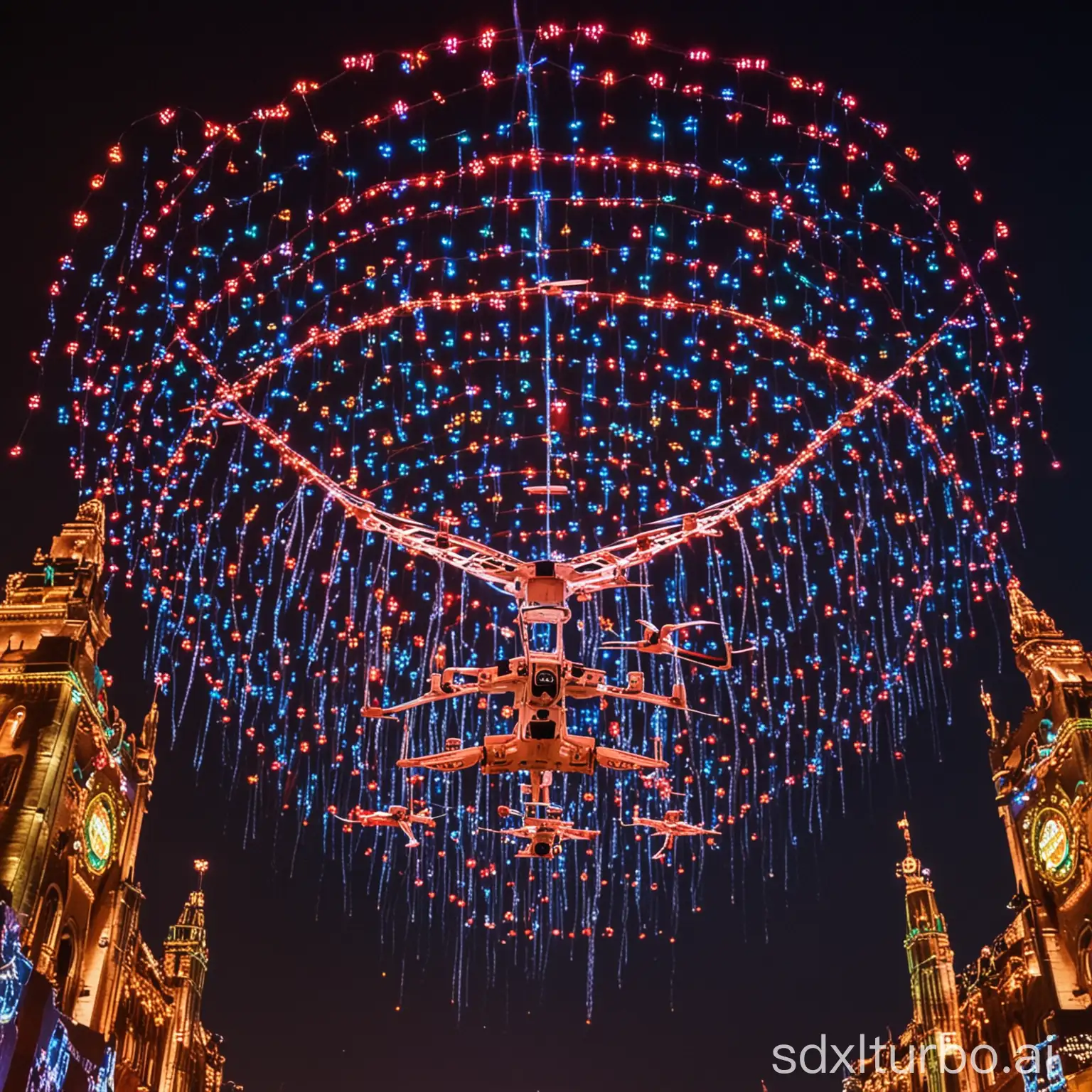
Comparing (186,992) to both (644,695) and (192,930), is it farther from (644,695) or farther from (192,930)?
(644,695)

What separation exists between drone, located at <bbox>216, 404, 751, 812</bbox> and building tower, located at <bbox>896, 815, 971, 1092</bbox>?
28070 millimetres

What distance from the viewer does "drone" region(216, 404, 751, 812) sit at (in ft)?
64.7

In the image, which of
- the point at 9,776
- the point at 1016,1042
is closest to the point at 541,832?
the point at 9,776

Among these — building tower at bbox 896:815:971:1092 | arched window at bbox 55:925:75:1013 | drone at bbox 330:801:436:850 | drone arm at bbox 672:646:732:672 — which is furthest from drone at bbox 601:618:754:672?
building tower at bbox 896:815:971:1092

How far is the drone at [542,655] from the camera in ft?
64.7

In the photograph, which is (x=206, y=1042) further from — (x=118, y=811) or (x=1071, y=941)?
(x=1071, y=941)

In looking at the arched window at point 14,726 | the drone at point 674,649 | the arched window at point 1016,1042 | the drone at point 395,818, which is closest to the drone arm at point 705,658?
the drone at point 674,649

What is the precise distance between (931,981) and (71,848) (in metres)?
32.1

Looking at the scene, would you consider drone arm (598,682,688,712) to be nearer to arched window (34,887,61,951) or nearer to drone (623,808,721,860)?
drone (623,808,721,860)

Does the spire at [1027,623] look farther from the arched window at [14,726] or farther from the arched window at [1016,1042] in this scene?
the arched window at [14,726]

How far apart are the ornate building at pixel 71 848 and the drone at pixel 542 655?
12788 millimetres

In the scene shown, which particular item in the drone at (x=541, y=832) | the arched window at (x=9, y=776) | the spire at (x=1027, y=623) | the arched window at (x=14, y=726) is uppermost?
the spire at (x=1027, y=623)

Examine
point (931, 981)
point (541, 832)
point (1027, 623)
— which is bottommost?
point (541, 832)

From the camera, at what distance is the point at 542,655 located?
65.4 ft
